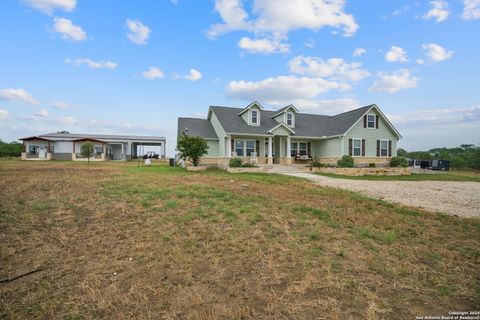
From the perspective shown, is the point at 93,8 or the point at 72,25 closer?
the point at 93,8

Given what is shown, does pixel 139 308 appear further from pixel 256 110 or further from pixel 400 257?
pixel 256 110

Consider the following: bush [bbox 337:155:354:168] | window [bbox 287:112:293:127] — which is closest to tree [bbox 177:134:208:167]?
window [bbox 287:112:293:127]

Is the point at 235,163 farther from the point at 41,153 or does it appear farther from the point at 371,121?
the point at 41,153

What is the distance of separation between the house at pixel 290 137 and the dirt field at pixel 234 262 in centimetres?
1704

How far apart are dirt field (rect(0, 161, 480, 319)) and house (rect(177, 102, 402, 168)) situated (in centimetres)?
1704

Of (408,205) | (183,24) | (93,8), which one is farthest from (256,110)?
(408,205)

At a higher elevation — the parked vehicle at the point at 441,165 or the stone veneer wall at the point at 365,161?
the stone veneer wall at the point at 365,161

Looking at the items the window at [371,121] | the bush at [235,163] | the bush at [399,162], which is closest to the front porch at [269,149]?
the bush at [235,163]

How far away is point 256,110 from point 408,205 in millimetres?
19267

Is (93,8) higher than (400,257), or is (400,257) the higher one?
(93,8)

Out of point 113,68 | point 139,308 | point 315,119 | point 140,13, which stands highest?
point 140,13

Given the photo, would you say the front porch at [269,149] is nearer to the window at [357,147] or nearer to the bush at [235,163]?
the bush at [235,163]

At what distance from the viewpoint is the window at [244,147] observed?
2425 centimetres

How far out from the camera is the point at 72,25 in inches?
592
